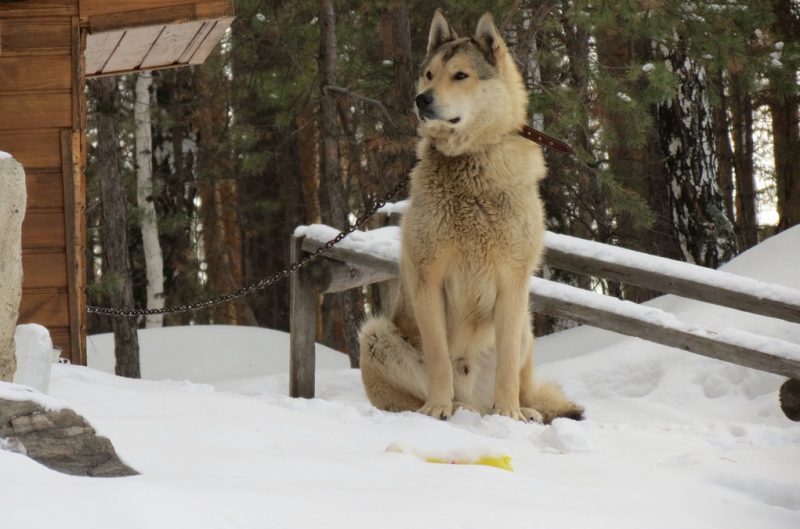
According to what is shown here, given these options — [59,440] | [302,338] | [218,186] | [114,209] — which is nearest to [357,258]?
[302,338]

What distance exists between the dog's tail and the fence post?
6.35ft

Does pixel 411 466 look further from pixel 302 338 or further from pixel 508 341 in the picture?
pixel 302 338

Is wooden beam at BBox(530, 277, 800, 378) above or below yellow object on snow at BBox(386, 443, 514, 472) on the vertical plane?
above

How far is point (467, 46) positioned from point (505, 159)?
0.64 meters

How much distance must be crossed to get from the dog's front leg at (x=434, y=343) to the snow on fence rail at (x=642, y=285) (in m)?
0.99

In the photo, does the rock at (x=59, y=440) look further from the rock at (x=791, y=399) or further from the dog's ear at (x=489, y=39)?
the rock at (x=791, y=399)

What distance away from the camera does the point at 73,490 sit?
2.02m

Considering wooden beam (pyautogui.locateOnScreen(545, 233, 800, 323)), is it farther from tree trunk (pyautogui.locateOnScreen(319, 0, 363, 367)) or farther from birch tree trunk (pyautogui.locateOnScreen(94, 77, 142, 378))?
birch tree trunk (pyautogui.locateOnScreen(94, 77, 142, 378))

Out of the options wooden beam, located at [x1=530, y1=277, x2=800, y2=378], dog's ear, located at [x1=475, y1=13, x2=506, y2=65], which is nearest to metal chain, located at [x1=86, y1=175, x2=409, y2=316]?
dog's ear, located at [x1=475, y1=13, x2=506, y2=65]

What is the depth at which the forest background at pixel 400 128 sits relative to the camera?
27.9 ft

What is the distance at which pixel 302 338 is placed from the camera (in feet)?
21.4

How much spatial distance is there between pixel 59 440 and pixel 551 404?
312 centimetres

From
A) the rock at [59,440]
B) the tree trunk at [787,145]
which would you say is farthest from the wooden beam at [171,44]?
the tree trunk at [787,145]

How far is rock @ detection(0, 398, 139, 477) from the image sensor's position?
94.0 inches
